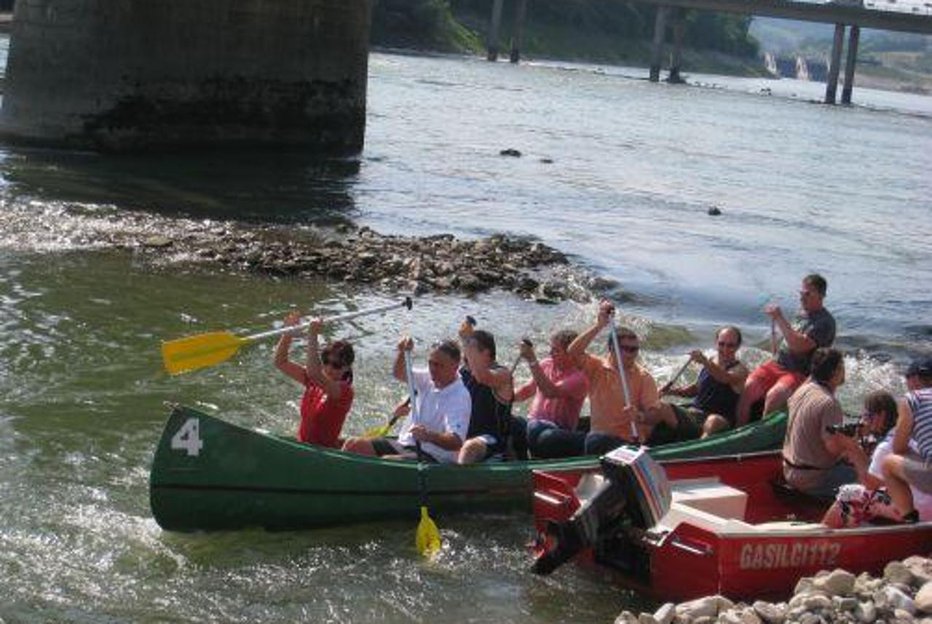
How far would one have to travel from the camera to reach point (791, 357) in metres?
12.4

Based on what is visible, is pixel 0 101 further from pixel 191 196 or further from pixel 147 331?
pixel 147 331

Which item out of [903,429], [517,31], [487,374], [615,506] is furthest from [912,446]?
[517,31]

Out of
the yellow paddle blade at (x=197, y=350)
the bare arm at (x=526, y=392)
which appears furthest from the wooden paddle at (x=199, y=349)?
the bare arm at (x=526, y=392)

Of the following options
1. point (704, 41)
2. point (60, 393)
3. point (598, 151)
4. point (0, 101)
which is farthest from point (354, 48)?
point (704, 41)

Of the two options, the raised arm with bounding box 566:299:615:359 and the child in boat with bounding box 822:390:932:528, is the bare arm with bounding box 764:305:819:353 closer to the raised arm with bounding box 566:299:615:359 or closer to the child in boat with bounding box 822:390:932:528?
the raised arm with bounding box 566:299:615:359

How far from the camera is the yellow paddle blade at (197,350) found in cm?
1048

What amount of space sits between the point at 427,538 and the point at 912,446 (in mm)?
Answer: 3150

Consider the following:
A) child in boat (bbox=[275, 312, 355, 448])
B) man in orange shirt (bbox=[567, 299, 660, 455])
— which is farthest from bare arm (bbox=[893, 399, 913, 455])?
child in boat (bbox=[275, 312, 355, 448])

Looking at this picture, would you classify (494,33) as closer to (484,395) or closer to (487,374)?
(484,395)

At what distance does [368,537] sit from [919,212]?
2883 centimetres

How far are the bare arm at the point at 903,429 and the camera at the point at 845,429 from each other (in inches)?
27.8

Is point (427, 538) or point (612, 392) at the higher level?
point (612, 392)

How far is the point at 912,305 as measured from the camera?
22562mm

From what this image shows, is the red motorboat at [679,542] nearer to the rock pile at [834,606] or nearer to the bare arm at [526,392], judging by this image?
the rock pile at [834,606]
